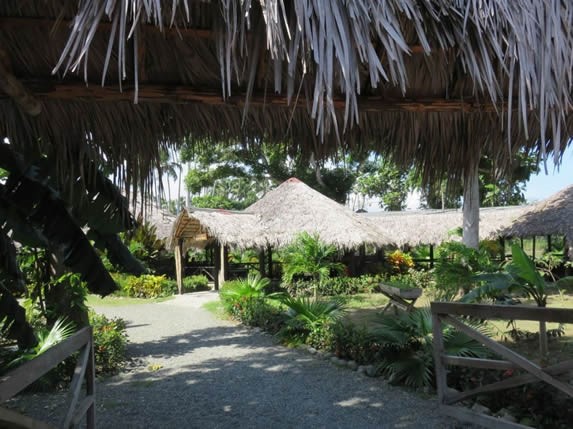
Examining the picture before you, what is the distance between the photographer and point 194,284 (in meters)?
18.5

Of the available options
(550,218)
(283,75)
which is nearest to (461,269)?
(550,218)

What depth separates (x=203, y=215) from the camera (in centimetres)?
1614

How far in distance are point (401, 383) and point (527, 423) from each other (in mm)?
1841

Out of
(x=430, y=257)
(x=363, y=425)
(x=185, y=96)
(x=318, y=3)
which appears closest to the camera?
(x=318, y=3)

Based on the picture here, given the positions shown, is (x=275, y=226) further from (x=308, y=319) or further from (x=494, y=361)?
(x=494, y=361)

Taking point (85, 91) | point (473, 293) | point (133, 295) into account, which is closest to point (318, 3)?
point (85, 91)

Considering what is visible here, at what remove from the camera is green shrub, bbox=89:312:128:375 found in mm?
6977

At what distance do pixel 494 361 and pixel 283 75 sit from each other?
278cm

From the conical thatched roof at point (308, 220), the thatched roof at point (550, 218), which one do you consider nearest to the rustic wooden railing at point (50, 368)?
the conical thatched roof at point (308, 220)

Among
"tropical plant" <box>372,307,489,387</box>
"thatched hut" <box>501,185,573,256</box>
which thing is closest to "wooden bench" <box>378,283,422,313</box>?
"tropical plant" <box>372,307,489,387</box>

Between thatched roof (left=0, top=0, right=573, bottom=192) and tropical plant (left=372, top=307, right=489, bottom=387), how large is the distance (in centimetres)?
365

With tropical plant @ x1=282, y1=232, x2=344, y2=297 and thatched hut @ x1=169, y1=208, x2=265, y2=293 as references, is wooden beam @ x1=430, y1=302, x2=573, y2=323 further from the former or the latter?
thatched hut @ x1=169, y1=208, x2=265, y2=293

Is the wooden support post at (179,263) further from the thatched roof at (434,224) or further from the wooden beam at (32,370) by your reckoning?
the wooden beam at (32,370)

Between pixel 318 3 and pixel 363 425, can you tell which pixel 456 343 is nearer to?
pixel 363 425
